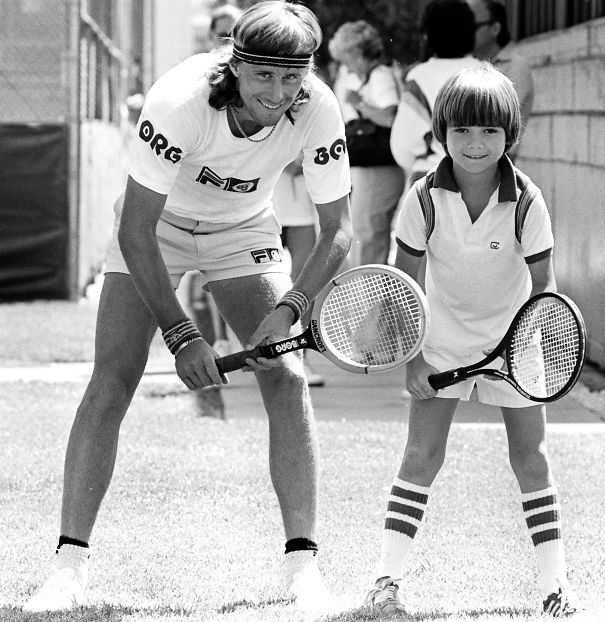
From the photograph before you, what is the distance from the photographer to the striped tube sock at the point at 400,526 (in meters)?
4.04

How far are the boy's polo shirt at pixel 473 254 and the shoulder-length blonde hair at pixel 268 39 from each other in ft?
1.62

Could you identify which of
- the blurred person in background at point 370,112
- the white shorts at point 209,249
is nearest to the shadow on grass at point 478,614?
the white shorts at point 209,249

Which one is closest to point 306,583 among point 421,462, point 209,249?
point 421,462

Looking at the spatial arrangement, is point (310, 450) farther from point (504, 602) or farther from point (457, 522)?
point (457, 522)

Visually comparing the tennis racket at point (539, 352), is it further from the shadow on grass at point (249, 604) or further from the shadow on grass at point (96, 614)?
the shadow on grass at point (96, 614)

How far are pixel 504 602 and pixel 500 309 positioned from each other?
85cm

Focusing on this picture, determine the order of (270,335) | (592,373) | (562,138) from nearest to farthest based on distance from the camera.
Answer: (270,335)
(592,373)
(562,138)

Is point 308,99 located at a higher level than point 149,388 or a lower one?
higher

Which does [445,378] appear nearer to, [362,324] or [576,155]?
[362,324]

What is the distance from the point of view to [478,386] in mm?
4074

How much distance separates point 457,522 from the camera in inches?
201

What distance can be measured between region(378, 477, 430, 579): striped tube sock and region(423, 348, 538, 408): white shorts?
0.96ft

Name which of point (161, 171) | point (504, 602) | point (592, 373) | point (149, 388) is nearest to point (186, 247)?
point (161, 171)

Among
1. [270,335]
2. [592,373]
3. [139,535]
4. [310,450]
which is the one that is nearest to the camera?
[270,335]
